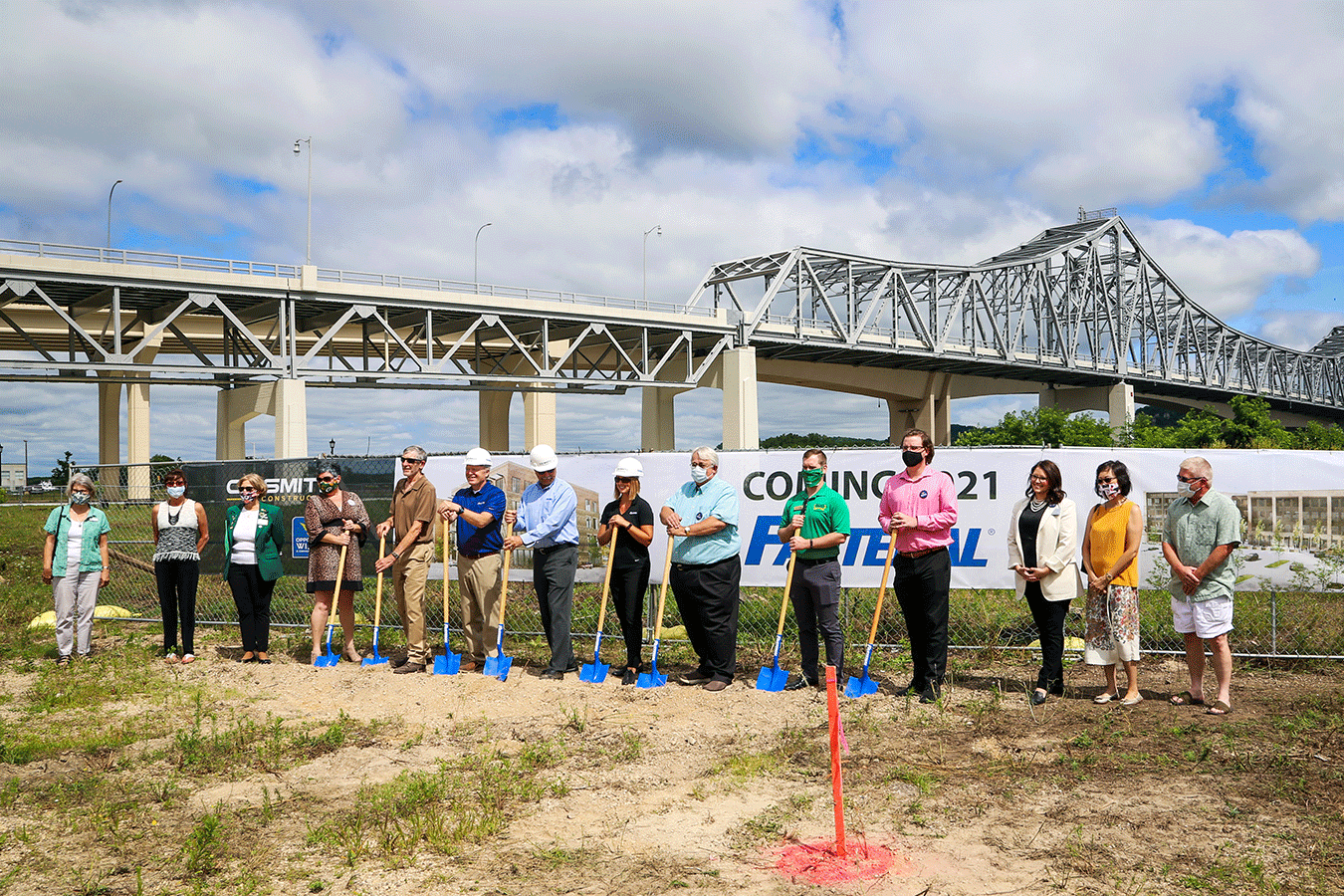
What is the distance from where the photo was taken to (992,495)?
27.5 ft

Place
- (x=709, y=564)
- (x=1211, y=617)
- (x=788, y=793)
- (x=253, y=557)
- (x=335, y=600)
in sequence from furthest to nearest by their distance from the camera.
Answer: (x=253, y=557) < (x=335, y=600) < (x=709, y=564) < (x=1211, y=617) < (x=788, y=793)

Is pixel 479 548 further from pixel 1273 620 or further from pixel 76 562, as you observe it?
pixel 1273 620

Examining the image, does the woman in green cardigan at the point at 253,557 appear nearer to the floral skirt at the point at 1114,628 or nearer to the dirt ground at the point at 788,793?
the dirt ground at the point at 788,793

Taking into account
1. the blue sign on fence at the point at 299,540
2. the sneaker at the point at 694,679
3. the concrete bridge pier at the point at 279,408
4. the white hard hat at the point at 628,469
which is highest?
the concrete bridge pier at the point at 279,408

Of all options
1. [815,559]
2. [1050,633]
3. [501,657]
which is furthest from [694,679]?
[1050,633]

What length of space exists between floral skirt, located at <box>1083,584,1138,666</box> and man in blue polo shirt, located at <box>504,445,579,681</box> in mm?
4109

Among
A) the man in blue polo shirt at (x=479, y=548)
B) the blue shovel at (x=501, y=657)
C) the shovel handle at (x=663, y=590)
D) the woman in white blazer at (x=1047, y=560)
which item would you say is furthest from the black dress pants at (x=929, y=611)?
the man in blue polo shirt at (x=479, y=548)

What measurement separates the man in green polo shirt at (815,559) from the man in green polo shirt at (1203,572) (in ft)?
7.69

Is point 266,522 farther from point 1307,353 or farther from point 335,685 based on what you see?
point 1307,353

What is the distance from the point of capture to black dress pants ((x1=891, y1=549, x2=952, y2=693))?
7.14 metres

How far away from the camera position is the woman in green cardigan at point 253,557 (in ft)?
29.3

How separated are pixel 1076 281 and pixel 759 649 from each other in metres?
76.6

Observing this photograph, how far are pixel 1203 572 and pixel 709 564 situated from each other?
3.53 m

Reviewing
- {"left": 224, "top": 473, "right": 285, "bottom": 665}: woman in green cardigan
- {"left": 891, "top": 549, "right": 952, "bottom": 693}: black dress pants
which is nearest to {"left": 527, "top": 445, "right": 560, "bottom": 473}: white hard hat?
{"left": 224, "top": 473, "right": 285, "bottom": 665}: woman in green cardigan
